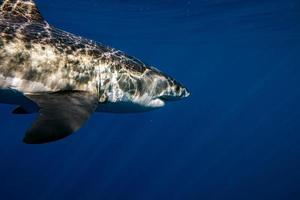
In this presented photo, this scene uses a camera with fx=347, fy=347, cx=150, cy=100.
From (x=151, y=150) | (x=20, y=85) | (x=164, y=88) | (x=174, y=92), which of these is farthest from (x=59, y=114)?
(x=151, y=150)

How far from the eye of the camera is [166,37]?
43.2 meters

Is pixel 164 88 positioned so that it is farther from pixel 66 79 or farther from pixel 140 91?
pixel 66 79

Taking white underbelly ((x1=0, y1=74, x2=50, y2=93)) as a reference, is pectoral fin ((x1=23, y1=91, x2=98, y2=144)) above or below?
below

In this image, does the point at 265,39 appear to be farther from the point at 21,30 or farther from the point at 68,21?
the point at 21,30

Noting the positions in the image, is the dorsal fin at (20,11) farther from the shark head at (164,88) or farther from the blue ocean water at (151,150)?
the blue ocean water at (151,150)

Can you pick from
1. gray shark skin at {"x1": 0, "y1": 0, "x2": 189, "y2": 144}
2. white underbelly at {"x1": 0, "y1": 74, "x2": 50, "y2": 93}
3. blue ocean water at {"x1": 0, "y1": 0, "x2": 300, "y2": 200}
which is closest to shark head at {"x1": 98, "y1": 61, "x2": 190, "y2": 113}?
Result: gray shark skin at {"x1": 0, "y1": 0, "x2": 189, "y2": 144}

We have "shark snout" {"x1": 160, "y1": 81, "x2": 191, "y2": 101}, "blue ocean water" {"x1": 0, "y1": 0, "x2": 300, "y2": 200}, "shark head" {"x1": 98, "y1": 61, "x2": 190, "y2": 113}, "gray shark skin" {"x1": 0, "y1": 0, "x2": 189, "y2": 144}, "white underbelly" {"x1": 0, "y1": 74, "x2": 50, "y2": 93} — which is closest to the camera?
"gray shark skin" {"x1": 0, "y1": 0, "x2": 189, "y2": 144}

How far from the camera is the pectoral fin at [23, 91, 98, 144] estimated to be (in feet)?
11.7

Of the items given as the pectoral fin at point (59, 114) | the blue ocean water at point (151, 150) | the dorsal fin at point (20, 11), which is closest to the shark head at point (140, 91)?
the pectoral fin at point (59, 114)

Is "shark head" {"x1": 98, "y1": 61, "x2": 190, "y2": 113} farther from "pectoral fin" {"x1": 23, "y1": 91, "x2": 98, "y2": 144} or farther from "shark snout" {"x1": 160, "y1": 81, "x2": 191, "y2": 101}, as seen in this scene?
"pectoral fin" {"x1": 23, "y1": 91, "x2": 98, "y2": 144}

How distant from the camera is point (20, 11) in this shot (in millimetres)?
6664

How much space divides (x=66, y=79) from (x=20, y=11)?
97.2 inches

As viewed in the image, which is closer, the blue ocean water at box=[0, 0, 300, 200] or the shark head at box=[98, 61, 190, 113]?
the shark head at box=[98, 61, 190, 113]

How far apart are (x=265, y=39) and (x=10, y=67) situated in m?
39.1
